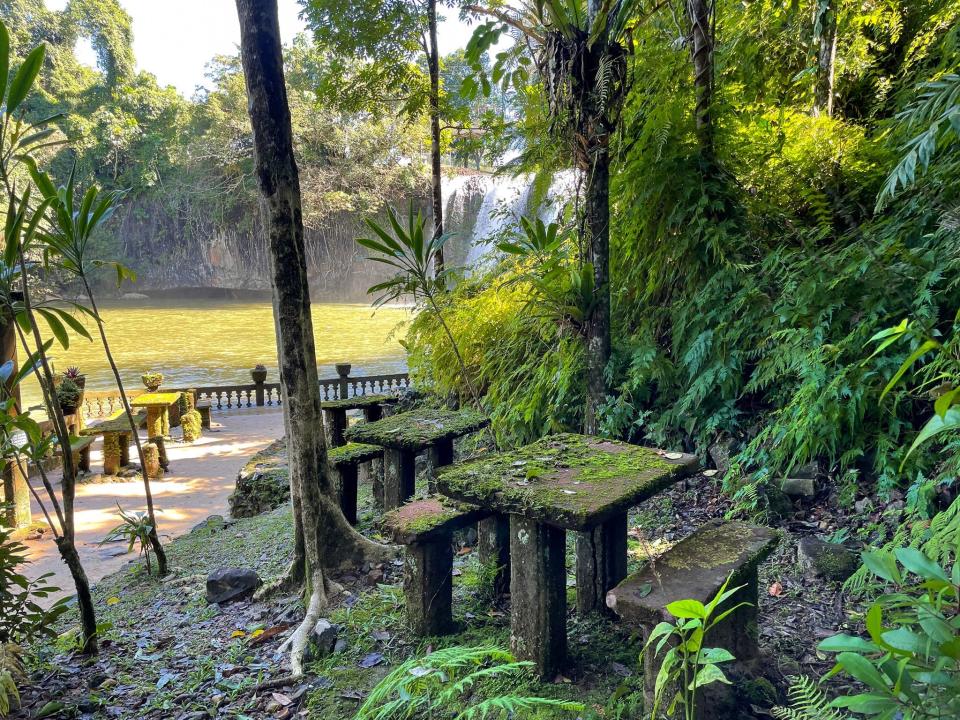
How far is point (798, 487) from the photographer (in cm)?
270

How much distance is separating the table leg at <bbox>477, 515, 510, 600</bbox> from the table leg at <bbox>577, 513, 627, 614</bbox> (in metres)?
0.33

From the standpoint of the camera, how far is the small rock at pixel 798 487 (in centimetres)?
267

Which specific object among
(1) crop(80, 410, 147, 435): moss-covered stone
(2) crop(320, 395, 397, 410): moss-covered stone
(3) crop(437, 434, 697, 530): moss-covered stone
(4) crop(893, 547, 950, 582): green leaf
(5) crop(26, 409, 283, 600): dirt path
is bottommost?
(5) crop(26, 409, 283, 600): dirt path

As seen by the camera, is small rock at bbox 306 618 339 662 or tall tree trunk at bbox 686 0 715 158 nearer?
small rock at bbox 306 618 339 662

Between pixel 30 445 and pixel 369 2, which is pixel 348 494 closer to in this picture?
pixel 30 445

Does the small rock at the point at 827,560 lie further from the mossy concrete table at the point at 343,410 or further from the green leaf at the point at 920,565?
the mossy concrete table at the point at 343,410

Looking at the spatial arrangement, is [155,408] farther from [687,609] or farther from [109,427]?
[687,609]

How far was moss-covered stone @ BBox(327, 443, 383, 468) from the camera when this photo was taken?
3.19 m

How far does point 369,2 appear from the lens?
652cm

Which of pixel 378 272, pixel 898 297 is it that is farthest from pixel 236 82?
pixel 898 297

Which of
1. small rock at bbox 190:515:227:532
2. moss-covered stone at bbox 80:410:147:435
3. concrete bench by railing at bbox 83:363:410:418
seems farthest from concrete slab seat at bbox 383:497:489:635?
concrete bench by railing at bbox 83:363:410:418

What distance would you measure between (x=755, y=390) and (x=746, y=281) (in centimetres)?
59

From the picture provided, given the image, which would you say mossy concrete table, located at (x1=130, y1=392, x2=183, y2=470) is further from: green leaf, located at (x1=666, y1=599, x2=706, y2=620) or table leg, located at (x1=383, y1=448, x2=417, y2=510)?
green leaf, located at (x1=666, y1=599, x2=706, y2=620)

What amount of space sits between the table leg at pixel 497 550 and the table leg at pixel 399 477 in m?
0.80
